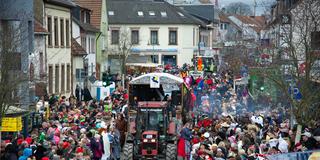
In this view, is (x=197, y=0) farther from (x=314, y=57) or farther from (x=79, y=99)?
(x=314, y=57)

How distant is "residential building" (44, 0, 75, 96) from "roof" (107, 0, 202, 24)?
42.0 meters

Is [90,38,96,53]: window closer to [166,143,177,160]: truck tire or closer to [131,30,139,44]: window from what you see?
[131,30,139,44]: window

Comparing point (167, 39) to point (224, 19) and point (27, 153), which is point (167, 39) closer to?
point (224, 19)

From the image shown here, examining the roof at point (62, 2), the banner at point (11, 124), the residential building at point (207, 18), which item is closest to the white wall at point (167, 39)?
the residential building at point (207, 18)

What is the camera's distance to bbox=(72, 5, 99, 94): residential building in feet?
183

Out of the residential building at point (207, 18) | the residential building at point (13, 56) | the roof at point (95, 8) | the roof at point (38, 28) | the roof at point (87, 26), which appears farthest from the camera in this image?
the residential building at point (207, 18)

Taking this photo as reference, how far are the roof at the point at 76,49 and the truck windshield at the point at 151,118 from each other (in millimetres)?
27024

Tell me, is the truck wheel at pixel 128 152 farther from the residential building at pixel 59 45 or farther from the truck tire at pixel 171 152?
the residential building at pixel 59 45

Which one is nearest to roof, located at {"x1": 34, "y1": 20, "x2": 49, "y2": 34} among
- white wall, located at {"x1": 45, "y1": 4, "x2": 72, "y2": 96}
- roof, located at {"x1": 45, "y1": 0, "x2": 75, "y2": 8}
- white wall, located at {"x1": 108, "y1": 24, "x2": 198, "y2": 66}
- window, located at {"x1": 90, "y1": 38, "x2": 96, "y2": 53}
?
white wall, located at {"x1": 45, "y1": 4, "x2": 72, "y2": 96}

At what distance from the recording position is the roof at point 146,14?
97000mm

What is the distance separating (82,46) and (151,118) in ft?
108

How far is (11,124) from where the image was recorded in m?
26.4

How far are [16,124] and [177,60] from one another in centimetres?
7249

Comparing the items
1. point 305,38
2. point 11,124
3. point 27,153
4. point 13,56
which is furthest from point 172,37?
point 27,153
